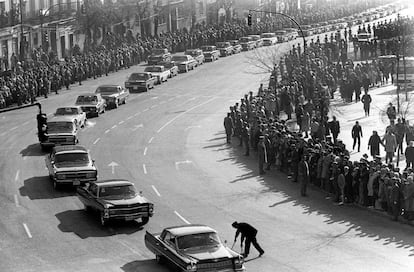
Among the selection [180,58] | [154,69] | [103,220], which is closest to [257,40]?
[180,58]

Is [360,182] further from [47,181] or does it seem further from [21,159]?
[21,159]

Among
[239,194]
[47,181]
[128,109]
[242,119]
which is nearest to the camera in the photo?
[239,194]

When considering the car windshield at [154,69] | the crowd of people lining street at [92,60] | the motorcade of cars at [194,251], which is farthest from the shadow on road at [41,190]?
the car windshield at [154,69]

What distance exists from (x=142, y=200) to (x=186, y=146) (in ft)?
51.0

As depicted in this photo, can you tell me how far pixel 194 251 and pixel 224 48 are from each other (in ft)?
227

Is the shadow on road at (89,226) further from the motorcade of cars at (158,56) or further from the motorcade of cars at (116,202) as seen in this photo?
the motorcade of cars at (158,56)

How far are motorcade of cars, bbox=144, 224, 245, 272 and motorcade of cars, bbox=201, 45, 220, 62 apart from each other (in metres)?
61.8

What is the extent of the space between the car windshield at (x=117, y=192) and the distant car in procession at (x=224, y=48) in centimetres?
6167

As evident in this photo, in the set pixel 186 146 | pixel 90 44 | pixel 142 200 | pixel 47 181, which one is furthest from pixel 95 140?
pixel 90 44

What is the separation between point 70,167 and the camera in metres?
40.6

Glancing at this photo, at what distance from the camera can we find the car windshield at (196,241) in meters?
29.2

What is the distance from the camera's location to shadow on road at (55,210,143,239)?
3456cm

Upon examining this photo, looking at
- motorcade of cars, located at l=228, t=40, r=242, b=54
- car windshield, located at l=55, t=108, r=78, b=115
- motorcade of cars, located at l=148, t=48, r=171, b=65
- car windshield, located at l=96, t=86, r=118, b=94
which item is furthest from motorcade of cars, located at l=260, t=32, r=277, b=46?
car windshield, located at l=55, t=108, r=78, b=115

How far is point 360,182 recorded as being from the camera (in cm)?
3681
